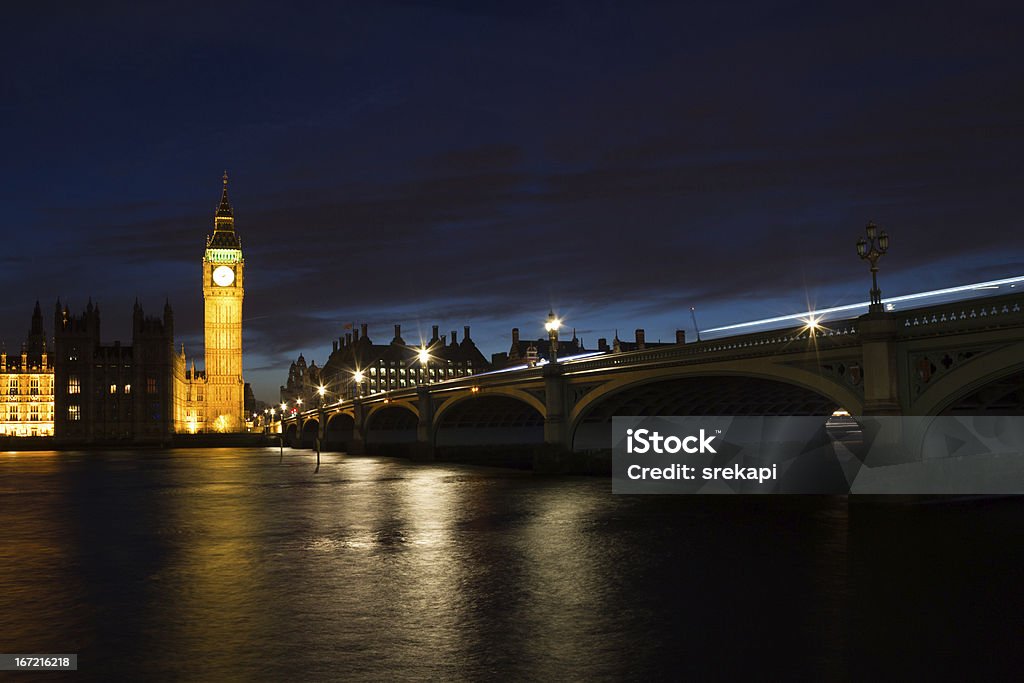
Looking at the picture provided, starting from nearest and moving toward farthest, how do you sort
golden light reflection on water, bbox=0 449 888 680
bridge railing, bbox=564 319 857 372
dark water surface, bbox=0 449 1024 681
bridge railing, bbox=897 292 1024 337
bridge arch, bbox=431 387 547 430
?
dark water surface, bbox=0 449 1024 681 → golden light reflection on water, bbox=0 449 888 680 → bridge railing, bbox=897 292 1024 337 → bridge railing, bbox=564 319 857 372 → bridge arch, bbox=431 387 547 430

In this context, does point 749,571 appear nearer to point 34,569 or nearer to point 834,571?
point 834,571

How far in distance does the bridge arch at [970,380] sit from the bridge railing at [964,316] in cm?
87

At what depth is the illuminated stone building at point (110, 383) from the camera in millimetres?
173125

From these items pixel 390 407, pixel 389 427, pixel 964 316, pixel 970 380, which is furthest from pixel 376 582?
pixel 389 427

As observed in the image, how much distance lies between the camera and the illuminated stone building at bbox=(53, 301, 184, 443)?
568 feet

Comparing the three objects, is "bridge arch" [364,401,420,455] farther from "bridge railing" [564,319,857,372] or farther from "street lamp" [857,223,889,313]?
"street lamp" [857,223,889,313]

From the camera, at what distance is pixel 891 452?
31062 millimetres

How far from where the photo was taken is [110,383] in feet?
581

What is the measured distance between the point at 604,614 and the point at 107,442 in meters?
165

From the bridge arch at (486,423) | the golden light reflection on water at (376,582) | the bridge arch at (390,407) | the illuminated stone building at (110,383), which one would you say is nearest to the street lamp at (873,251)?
the golden light reflection on water at (376,582)

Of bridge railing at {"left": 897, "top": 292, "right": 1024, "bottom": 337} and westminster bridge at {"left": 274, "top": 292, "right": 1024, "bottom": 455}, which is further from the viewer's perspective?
westminster bridge at {"left": 274, "top": 292, "right": 1024, "bottom": 455}
